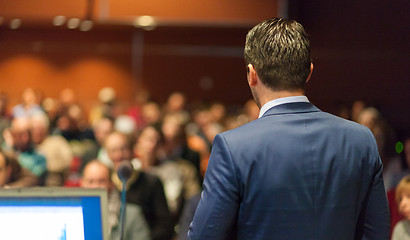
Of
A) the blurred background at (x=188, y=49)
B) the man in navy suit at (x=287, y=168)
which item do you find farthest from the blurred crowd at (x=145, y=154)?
the man in navy suit at (x=287, y=168)

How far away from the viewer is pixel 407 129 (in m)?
5.49

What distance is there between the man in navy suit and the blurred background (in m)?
1.29

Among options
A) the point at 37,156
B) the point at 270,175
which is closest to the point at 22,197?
the point at 270,175

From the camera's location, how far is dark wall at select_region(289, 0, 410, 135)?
527 cm

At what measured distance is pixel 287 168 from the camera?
1.51m

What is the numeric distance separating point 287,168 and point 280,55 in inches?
10.3

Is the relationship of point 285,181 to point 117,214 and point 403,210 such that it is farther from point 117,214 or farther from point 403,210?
point 117,214

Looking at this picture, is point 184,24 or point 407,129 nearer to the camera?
point 407,129

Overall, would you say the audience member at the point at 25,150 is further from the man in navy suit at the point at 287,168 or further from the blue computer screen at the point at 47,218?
the man in navy suit at the point at 287,168

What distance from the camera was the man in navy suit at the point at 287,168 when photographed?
150 cm

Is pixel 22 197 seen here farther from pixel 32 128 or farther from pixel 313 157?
pixel 32 128

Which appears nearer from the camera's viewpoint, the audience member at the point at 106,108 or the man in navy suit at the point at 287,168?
the man in navy suit at the point at 287,168

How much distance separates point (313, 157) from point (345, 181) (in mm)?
97

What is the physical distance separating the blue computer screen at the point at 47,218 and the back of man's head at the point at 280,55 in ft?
2.07
